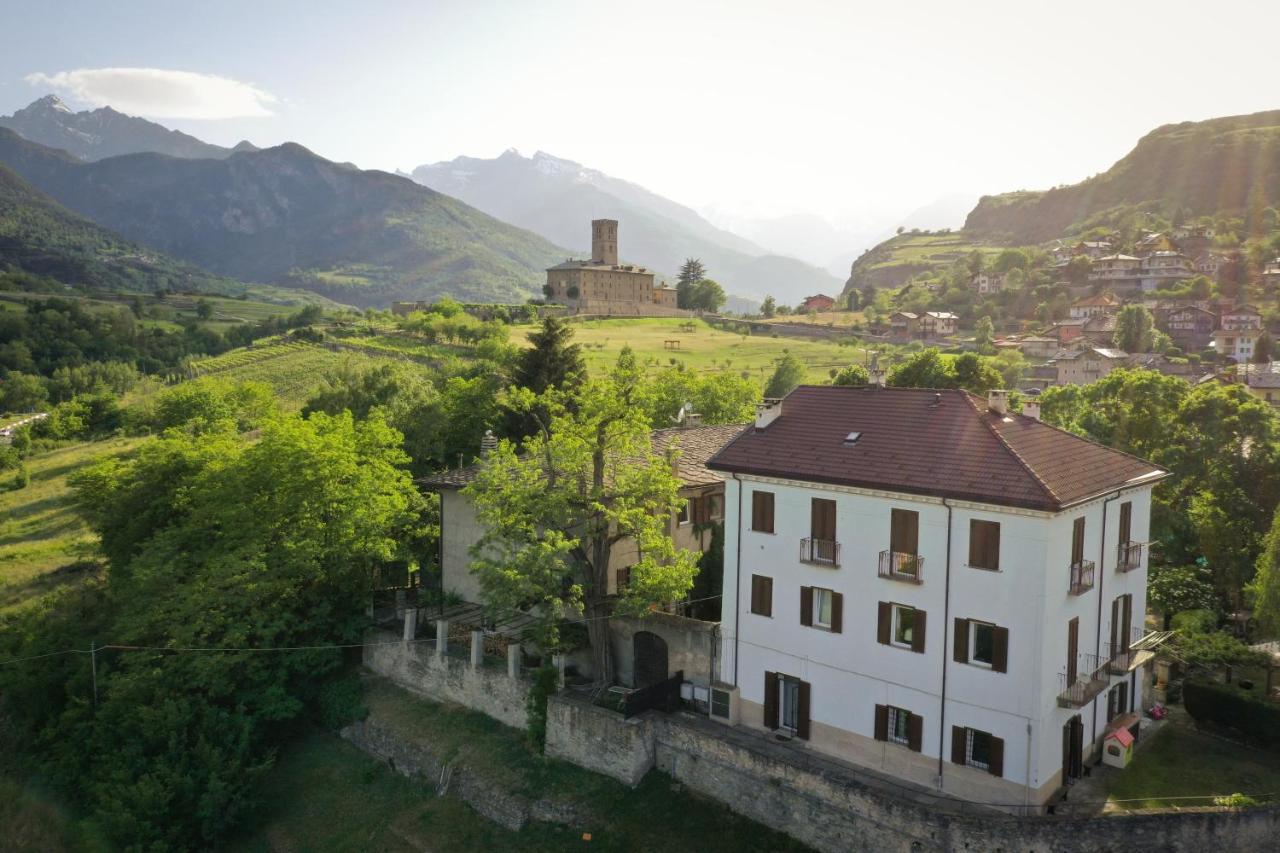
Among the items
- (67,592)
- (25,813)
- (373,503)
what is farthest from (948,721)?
(67,592)

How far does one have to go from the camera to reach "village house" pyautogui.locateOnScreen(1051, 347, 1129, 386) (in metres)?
85.2

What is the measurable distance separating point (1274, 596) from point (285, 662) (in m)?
32.3

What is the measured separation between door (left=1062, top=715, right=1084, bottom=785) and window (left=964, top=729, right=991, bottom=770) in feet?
7.53

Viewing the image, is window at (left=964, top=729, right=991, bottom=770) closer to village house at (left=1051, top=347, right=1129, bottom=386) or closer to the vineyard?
the vineyard

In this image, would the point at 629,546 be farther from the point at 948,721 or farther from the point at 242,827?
the point at 242,827

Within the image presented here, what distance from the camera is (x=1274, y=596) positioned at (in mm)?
26141

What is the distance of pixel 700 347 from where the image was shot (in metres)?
105

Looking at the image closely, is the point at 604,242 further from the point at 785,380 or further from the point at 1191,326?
the point at 785,380

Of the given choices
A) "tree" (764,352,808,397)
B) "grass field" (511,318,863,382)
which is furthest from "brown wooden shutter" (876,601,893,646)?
"grass field" (511,318,863,382)

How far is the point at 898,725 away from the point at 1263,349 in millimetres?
101384

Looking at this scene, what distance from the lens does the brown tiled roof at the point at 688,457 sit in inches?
1231

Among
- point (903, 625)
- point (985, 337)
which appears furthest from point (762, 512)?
point (985, 337)

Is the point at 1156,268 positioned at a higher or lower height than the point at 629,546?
higher

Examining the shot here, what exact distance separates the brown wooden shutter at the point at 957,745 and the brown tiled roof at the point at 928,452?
5652 millimetres
